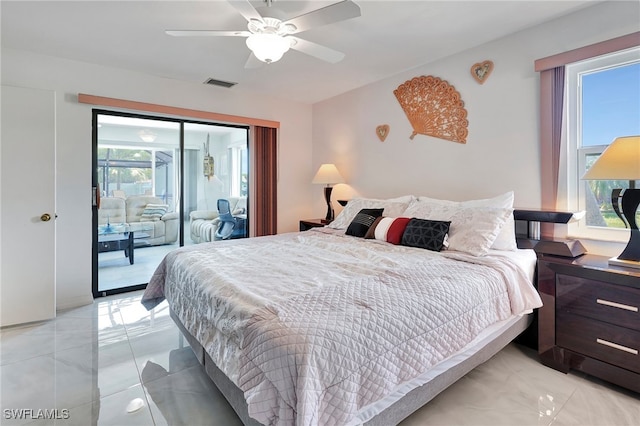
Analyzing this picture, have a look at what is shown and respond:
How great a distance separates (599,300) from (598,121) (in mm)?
1309

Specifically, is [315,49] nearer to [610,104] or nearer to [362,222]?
[362,222]

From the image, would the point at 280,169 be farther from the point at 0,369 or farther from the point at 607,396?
the point at 607,396

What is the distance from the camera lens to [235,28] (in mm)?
2514

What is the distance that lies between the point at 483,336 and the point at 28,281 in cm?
364

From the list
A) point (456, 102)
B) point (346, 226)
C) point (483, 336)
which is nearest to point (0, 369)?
point (346, 226)

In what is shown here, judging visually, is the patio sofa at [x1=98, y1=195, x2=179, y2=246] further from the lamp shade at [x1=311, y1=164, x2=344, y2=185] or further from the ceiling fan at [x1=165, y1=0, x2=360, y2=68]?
the ceiling fan at [x1=165, y1=0, x2=360, y2=68]

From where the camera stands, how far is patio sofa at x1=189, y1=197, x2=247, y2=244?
13.6 ft

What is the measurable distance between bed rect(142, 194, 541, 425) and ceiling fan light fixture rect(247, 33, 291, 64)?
1311 millimetres

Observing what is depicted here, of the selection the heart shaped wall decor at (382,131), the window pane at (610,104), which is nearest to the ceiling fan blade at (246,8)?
the heart shaped wall decor at (382,131)

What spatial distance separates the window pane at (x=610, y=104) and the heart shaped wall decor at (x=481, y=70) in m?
0.68

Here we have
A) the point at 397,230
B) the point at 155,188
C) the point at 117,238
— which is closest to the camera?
the point at 397,230

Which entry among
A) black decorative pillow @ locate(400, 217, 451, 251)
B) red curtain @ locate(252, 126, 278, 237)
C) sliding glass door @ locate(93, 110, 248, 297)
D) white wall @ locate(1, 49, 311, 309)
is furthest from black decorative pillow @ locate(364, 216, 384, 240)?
white wall @ locate(1, 49, 311, 309)

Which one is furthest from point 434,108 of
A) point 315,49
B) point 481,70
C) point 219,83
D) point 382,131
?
point 219,83

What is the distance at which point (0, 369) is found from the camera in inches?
82.1
